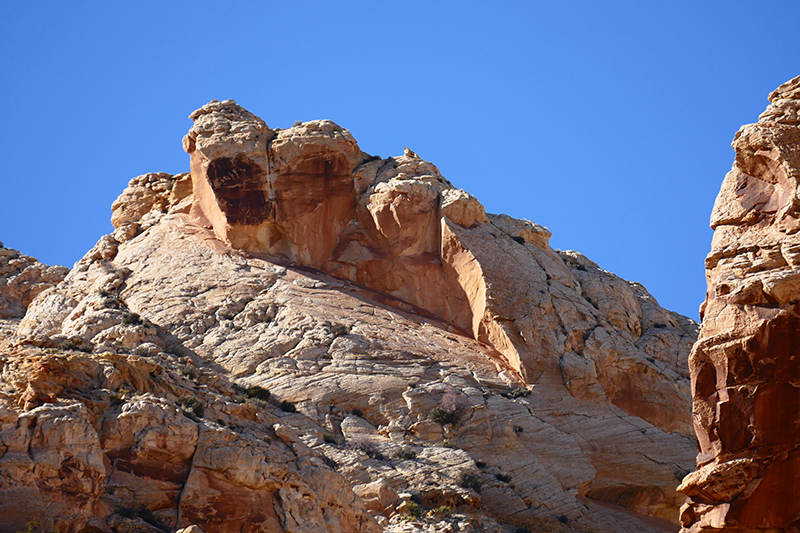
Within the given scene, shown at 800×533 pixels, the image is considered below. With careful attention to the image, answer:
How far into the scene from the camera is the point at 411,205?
181 feet

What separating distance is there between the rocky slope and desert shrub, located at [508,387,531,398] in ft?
0.47

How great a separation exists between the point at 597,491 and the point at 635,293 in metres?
18.5

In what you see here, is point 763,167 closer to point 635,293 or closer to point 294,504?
point 294,504

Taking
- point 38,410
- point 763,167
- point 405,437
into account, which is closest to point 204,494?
point 38,410

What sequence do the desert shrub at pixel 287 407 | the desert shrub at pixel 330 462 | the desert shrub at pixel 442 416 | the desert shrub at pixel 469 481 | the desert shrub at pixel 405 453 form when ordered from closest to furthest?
the desert shrub at pixel 330 462
the desert shrub at pixel 469 481
the desert shrub at pixel 405 453
the desert shrub at pixel 287 407
the desert shrub at pixel 442 416

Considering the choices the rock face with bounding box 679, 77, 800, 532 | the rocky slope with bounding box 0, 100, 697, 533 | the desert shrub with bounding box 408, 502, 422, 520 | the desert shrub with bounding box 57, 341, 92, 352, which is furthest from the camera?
the desert shrub with bounding box 408, 502, 422, 520

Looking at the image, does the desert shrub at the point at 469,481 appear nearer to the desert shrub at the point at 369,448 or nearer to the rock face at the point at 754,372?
the desert shrub at the point at 369,448

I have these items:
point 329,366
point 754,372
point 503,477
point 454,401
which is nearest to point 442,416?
point 454,401

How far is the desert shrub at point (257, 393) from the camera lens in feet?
141

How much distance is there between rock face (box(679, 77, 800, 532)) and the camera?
24250 mm

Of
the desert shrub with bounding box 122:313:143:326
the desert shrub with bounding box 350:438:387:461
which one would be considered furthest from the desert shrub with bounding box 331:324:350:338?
the desert shrub with bounding box 122:313:143:326

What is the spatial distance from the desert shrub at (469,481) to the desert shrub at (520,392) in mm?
7369

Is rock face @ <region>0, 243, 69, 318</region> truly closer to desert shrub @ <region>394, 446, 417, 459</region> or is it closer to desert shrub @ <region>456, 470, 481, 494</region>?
desert shrub @ <region>394, 446, 417, 459</region>

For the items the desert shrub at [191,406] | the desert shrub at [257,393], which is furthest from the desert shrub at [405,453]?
the desert shrub at [191,406]
